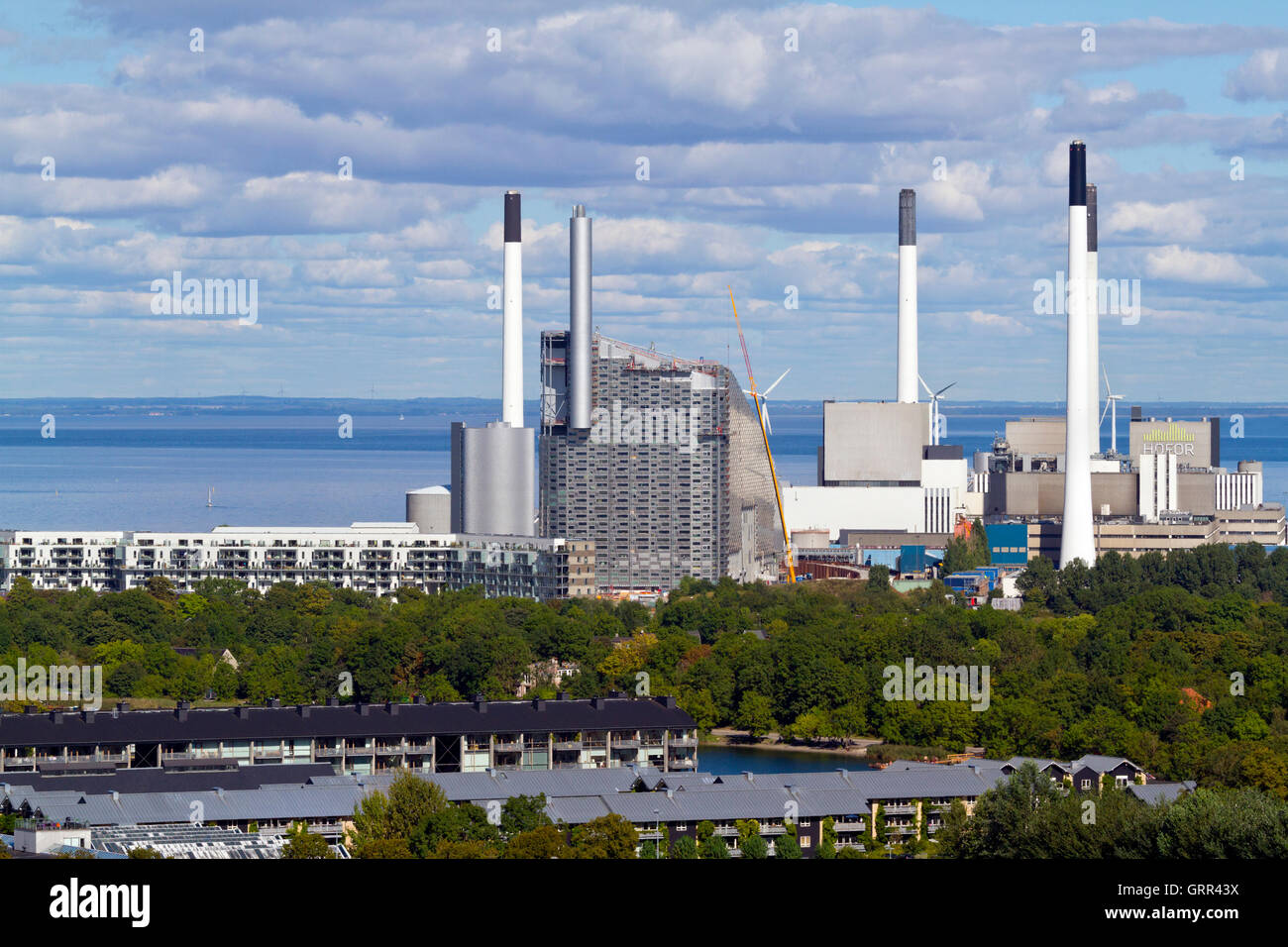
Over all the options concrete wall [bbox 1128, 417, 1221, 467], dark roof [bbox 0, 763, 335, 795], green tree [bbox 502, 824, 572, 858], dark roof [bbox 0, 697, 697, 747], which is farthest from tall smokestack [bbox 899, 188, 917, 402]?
green tree [bbox 502, 824, 572, 858]

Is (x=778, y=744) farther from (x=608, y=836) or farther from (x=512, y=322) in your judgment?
(x=512, y=322)

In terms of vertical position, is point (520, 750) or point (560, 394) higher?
point (560, 394)

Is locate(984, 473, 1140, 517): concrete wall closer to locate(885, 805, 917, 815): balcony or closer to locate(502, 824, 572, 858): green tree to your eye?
locate(885, 805, 917, 815): balcony

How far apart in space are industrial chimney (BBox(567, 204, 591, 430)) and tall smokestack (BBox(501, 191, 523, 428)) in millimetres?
2265

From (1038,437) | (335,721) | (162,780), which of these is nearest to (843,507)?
(1038,437)

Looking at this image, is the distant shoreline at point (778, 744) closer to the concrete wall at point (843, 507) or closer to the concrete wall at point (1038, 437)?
the concrete wall at point (843, 507)

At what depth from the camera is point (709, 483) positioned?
71.2 meters

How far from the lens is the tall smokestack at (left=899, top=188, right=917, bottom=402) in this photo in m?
81.4

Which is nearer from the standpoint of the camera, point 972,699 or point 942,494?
point 972,699

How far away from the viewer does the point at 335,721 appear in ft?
96.8
